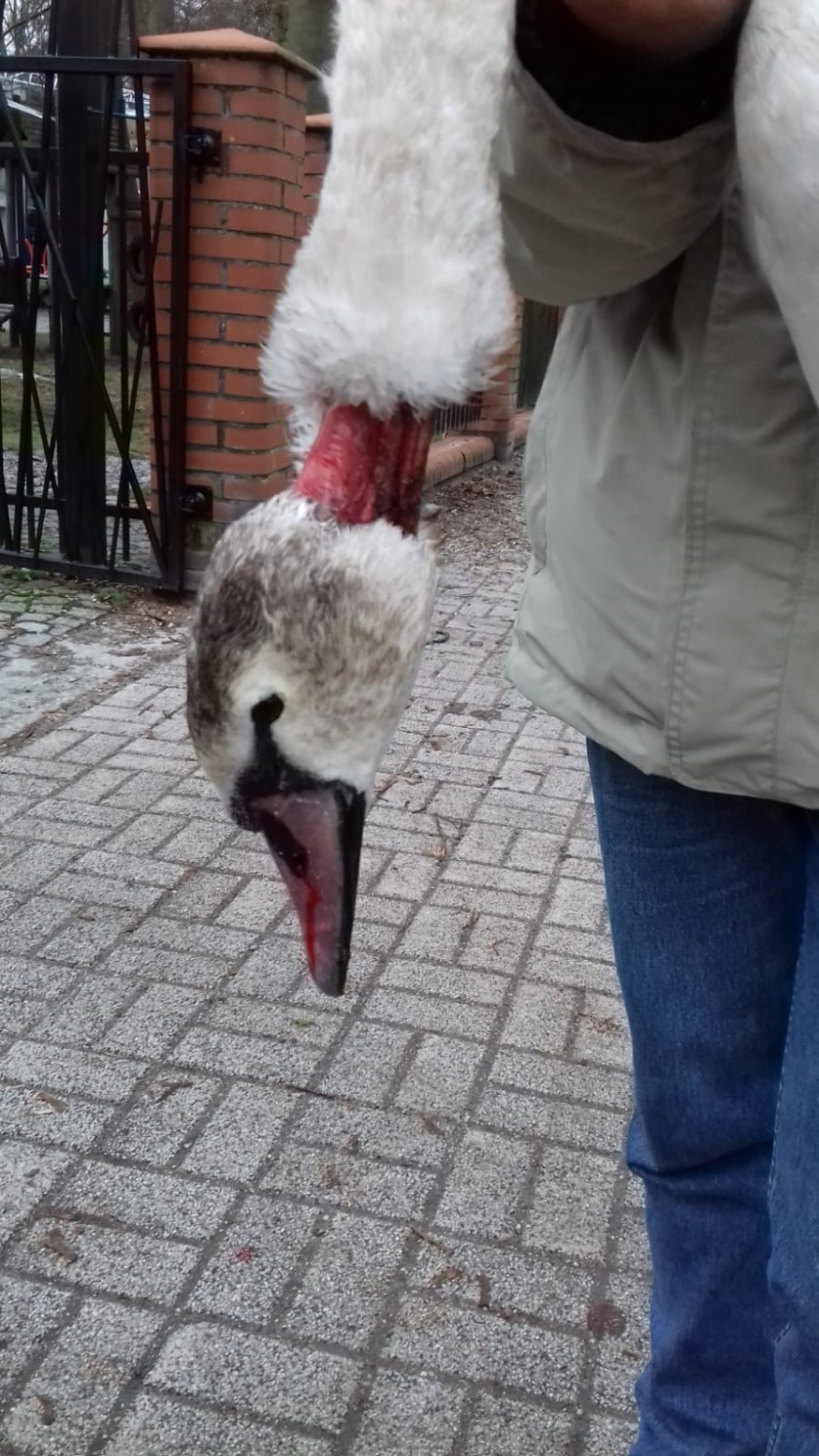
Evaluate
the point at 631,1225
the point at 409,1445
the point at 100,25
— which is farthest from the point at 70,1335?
the point at 100,25

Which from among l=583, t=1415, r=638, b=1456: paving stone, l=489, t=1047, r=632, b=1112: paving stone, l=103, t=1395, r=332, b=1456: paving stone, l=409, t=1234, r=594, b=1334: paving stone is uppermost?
l=489, t=1047, r=632, b=1112: paving stone

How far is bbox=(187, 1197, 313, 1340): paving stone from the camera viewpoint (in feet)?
7.06

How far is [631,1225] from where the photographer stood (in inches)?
94.0

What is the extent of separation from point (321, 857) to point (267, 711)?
0.58 feet

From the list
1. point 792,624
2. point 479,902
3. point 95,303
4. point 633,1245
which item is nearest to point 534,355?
point 95,303

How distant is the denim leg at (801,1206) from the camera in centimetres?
125

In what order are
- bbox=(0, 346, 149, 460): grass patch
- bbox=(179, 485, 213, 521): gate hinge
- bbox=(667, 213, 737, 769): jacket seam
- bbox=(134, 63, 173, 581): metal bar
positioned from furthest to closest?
1. bbox=(0, 346, 149, 460): grass patch
2. bbox=(179, 485, 213, 521): gate hinge
3. bbox=(134, 63, 173, 581): metal bar
4. bbox=(667, 213, 737, 769): jacket seam

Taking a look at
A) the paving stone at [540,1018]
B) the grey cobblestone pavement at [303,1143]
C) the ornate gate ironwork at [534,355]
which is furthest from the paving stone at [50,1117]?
the ornate gate ironwork at [534,355]

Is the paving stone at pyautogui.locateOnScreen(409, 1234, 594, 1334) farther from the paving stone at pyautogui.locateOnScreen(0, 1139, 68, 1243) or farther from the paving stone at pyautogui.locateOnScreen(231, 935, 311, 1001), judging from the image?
the paving stone at pyautogui.locateOnScreen(231, 935, 311, 1001)

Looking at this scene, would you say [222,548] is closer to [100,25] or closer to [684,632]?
[684,632]

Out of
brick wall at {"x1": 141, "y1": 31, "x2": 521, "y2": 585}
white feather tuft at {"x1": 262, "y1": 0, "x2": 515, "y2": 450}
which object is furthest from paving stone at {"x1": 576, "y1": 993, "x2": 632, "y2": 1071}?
brick wall at {"x1": 141, "y1": 31, "x2": 521, "y2": 585}

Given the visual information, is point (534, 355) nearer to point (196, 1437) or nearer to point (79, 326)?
point (79, 326)

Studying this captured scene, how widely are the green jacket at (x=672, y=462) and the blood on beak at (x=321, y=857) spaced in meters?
0.36

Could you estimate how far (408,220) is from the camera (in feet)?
3.13
